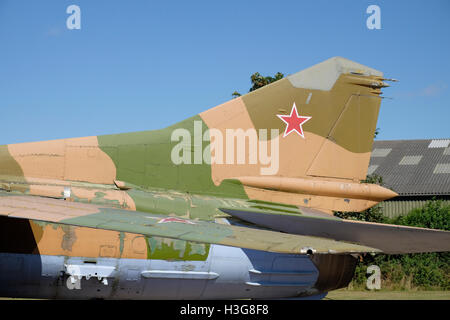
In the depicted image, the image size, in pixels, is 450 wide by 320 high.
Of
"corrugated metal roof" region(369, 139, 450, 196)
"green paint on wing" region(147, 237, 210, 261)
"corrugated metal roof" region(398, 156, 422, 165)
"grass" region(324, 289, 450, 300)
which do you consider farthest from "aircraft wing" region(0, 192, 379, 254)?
"corrugated metal roof" region(398, 156, 422, 165)

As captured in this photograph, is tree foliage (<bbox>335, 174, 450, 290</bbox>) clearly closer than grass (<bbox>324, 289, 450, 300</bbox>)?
No

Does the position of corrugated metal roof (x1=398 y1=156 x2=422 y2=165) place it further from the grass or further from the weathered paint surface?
the weathered paint surface

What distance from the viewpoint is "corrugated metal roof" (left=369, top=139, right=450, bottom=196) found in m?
27.5

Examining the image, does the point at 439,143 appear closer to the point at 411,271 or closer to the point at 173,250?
the point at 411,271

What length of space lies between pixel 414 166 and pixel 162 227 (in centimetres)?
2678

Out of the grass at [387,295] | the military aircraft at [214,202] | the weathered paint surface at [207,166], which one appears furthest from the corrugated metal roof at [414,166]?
the military aircraft at [214,202]

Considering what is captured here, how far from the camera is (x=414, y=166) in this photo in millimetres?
29969

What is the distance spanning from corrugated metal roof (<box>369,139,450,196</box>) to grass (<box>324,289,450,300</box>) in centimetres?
1265

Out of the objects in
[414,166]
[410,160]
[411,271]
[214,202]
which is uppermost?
[410,160]

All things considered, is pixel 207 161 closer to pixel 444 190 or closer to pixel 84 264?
pixel 84 264

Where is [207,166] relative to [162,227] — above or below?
above

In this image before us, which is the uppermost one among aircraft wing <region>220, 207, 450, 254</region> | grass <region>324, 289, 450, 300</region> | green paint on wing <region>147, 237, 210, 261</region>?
aircraft wing <region>220, 207, 450, 254</region>

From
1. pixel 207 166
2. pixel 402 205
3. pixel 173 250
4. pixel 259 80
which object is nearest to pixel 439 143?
pixel 402 205
